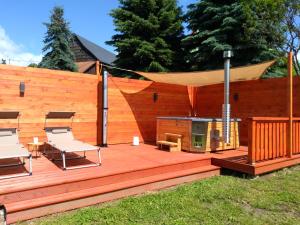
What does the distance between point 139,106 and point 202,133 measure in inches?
97.4

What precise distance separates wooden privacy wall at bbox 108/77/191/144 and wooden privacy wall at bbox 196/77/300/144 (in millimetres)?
898

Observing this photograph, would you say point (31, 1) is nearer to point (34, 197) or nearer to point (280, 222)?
point (34, 197)

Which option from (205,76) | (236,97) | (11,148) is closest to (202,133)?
(205,76)

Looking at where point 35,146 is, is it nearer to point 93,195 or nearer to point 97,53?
point 93,195

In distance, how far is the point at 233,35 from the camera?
14.0 metres

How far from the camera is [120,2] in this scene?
1794 centimetres

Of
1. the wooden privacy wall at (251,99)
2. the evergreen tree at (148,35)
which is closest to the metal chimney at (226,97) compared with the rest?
the wooden privacy wall at (251,99)

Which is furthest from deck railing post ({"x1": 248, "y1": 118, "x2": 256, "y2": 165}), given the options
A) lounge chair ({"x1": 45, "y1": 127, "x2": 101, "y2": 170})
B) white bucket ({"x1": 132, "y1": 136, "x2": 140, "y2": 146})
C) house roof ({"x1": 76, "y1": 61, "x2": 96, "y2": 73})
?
house roof ({"x1": 76, "y1": 61, "x2": 96, "y2": 73})

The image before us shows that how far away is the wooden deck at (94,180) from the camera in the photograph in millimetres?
3662

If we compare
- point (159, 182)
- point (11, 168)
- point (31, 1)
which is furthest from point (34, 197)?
point (31, 1)

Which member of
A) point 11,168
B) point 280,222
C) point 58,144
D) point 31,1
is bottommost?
point 280,222

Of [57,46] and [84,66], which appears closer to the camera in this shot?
[57,46]

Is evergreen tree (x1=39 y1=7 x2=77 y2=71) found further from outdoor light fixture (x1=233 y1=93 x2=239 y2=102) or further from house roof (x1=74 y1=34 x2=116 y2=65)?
outdoor light fixture (x1=233 y1=93 x2=239 y2=102)

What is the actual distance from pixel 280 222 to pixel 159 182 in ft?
6.53
